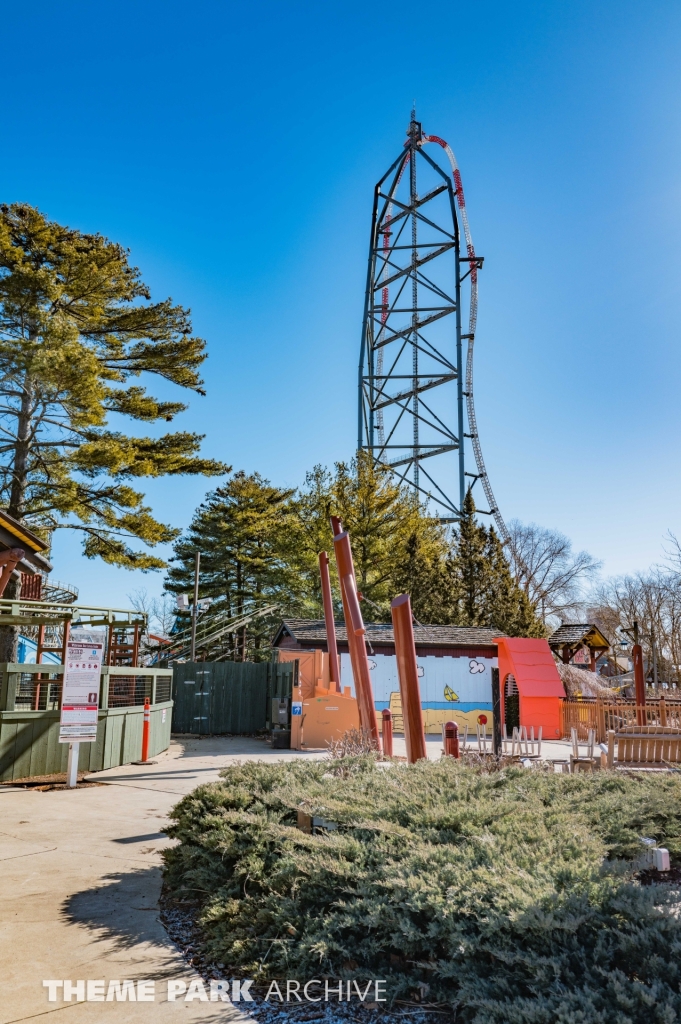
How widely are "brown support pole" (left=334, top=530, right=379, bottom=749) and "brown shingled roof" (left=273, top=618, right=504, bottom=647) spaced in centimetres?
1224

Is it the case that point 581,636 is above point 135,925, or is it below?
above

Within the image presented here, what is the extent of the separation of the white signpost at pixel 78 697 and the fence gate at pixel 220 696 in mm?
10868

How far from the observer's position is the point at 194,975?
4.27m

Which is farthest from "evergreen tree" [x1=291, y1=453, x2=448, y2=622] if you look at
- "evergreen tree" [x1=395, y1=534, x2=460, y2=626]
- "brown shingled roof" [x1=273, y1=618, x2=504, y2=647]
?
"brown shingled roof" [x1=273, y1=618, x2=504, y2=647]

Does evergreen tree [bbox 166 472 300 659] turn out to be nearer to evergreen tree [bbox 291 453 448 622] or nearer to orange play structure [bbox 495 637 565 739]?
evergreen tree [bbox 291 453 448 622]

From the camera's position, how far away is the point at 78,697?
11.2 metres

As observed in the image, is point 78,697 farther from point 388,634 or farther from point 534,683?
point 534,683

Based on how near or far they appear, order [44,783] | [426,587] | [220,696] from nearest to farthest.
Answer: [44,783]
[220,696]
[426,587]

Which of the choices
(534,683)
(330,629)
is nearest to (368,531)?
(534,683)

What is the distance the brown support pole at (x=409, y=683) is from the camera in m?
8.96

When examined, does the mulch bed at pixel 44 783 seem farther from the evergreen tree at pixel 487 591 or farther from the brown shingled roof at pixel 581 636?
the evergreen tree at pixel 487 591

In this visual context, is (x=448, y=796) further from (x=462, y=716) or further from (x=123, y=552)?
(x=462, y=716)

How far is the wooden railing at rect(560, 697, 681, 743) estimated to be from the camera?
17391mm

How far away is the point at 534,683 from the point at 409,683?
51.4 ft
